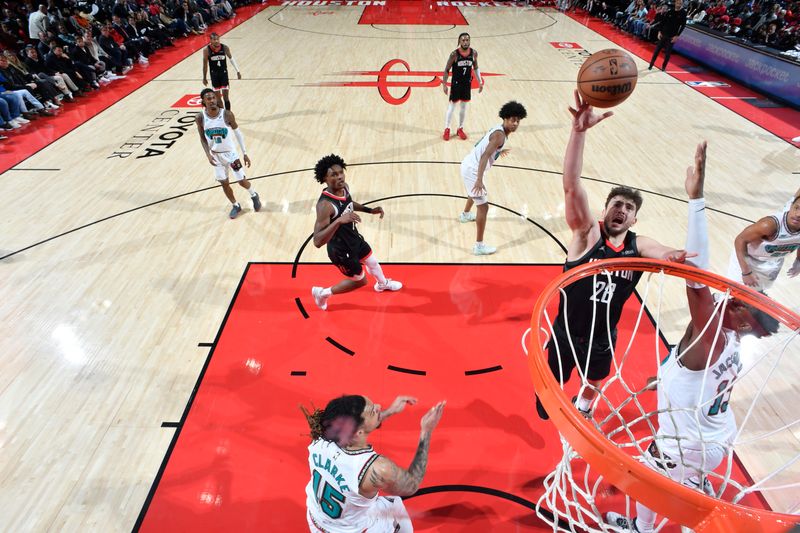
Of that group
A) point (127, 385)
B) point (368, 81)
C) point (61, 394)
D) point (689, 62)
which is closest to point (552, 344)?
point (127, 385)

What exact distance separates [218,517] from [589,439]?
246 cm

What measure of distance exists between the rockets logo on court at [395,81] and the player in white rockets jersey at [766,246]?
7425mm

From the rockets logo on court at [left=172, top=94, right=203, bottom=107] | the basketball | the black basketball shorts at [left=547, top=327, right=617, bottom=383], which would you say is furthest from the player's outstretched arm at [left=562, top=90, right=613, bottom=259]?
the rockets logo on court at [left=172, top=94, right=203, bottom=107]

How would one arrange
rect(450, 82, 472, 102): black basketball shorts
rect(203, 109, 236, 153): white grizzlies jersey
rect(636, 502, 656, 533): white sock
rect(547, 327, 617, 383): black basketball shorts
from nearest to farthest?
rect(636, 502, 656, 533): white sock < rect(547, 327, 617, 383): black basketball shorts < rect(203, 109, 236, 153): white grizzlies jersey < rect(450, 82, 472, 102): black basketball shorts

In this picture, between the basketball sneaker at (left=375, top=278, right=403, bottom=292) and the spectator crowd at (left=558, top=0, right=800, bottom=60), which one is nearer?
the basketball sneaker at (left=375, top=278, right=403, bottom=292)

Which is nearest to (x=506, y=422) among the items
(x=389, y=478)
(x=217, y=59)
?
(x=389, y=478)

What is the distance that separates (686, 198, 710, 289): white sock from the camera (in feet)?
7.23

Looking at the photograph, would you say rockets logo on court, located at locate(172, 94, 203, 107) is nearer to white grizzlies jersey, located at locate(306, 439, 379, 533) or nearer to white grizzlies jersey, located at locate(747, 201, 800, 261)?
white grizzlies jersey, located at locate(306, 439, 379, 533)

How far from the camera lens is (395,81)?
11031 mm

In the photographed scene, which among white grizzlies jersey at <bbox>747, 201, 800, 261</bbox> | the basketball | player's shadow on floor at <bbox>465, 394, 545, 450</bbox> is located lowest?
player's shadow on floor at <bbox>465, 394, 545, 450</bbox>

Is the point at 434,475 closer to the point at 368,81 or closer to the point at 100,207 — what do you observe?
the point at 100,207

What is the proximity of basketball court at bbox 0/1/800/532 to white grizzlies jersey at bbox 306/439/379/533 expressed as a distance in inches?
Result: 33.9

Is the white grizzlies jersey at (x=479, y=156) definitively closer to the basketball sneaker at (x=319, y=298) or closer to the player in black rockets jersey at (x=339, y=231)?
the player in black rockets jersey at (x=339, y=231)

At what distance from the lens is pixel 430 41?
559 inches
